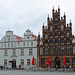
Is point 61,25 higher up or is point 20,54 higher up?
point 61,25

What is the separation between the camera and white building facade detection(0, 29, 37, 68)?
175 feet

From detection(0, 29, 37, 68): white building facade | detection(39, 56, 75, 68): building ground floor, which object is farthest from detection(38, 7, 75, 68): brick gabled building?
detection(0, 29, 37, 68): white building facade

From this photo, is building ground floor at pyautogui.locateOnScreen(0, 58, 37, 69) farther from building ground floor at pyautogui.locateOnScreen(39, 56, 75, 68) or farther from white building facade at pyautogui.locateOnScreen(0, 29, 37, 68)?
building ground floor at pyautogui.locateOnScreen(39, 56, 75, 68)

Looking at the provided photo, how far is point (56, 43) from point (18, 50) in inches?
479

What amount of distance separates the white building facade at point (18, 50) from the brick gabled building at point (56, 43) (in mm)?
2886

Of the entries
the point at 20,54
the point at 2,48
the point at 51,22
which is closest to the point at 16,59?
the point at 20,54

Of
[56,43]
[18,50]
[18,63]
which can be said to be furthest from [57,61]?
[18,50]

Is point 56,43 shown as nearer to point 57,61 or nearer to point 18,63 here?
point 57,61

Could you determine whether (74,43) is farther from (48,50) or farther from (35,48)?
(35,48)

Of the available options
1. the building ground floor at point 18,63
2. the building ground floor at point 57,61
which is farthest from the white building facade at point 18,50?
the building ground floor at point 57,61

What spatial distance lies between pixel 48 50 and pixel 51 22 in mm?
8509

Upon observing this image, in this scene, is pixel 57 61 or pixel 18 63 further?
pixel 18 63

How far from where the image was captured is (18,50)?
54531 mm

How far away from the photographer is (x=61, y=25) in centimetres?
5194
